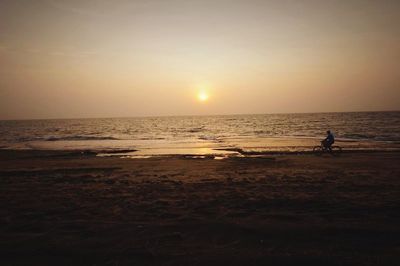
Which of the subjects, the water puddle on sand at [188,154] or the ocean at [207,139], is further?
the ocean at [207,139]

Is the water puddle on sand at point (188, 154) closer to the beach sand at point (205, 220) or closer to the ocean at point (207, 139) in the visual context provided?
the ocean at point (207, 139)

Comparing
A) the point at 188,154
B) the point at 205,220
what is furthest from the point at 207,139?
the point at 205,220

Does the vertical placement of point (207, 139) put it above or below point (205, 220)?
below

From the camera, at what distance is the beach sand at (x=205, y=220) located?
541 cm

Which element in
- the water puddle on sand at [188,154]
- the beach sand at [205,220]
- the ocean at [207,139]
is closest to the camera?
the beach sand at [205,220]

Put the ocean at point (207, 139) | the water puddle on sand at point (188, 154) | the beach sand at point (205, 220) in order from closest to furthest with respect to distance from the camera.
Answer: the beach sand at point (205, 220) < the water puddle on sand at point (188, 154) < the ocean at point (207, 139)

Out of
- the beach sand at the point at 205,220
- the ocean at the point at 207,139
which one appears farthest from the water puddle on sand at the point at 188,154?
the beach sand at the point at 205,220

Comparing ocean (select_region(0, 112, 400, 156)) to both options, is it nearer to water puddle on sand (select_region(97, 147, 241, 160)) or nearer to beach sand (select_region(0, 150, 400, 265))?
water puddle on sand (select_region(97, 147, 241, 160))

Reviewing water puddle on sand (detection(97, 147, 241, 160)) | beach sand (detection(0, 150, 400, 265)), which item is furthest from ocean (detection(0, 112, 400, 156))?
beach sand (detection(0, 150, 400, 265))

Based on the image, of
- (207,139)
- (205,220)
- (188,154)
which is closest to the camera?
(205,220)

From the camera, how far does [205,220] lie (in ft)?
24.1

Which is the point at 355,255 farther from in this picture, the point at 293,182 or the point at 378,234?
the point at 293,182

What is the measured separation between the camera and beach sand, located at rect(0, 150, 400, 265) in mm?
5410

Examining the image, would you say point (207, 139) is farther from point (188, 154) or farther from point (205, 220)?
point (205, 220)
